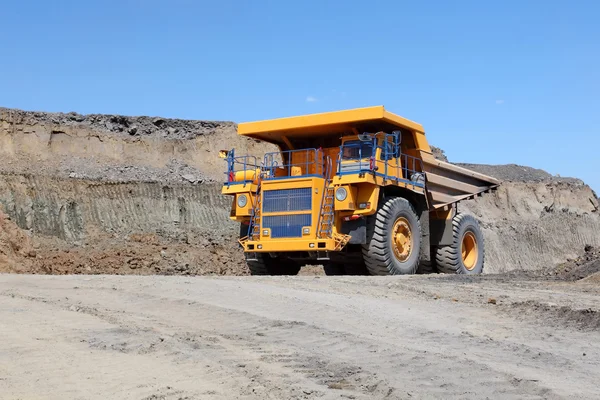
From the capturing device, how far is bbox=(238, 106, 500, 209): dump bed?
14648mm

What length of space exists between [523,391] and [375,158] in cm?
904

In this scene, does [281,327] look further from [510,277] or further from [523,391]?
[510,277]

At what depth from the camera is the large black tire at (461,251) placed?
1725cm

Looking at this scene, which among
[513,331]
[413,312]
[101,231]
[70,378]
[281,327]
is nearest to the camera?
[70,378]

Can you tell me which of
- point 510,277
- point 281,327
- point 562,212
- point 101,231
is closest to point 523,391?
point 281,327

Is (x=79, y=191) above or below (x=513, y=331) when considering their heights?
above

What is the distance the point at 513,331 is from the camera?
8008mm

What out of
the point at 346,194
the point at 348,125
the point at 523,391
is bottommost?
the point at 523,391

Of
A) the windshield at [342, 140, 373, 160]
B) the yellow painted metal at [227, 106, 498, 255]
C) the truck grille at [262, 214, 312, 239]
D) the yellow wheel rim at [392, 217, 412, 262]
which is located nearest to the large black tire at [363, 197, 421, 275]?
the yellow wheel rim at [392, 217, 412, 262]

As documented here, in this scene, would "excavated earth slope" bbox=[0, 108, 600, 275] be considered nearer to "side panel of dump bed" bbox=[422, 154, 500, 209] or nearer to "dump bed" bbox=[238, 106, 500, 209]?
"dump bed" bbox=[238, 106, 500, 209]

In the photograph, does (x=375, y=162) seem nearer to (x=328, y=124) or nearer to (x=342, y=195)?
(x=342, y=195)

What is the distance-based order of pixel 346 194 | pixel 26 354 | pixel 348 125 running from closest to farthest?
pixel 26 354 < pixel 346 194 < pixel 348 125

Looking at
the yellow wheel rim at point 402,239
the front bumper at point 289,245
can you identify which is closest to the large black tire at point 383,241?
the yellow wheel rim at point 402,239

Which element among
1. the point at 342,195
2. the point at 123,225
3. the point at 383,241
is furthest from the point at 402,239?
the point at 123,225
